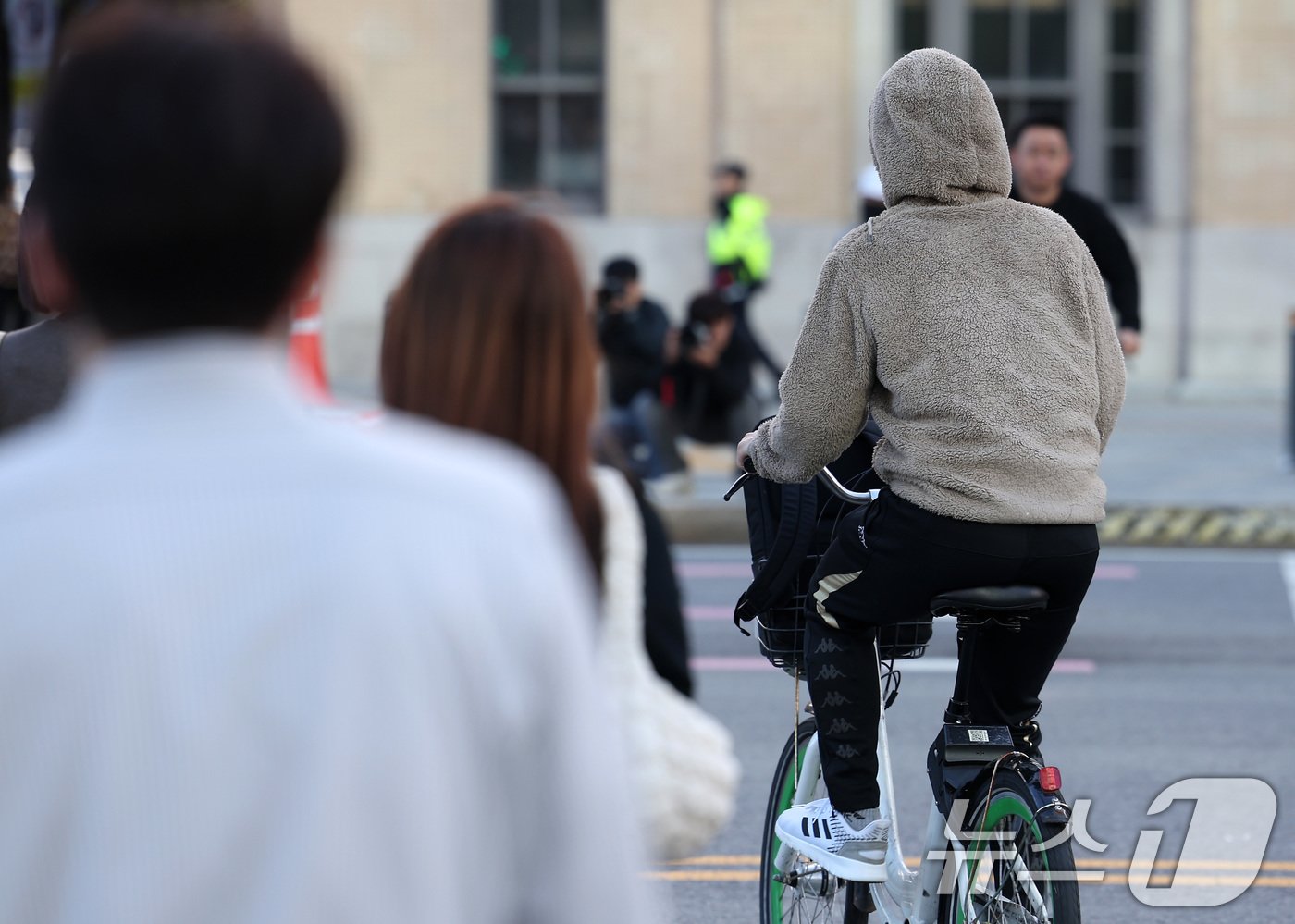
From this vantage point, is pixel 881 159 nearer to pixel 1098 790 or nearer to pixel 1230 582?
pixel 1098 790

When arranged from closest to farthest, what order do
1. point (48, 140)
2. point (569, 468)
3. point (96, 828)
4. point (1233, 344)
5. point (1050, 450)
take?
point (96, 828) → point (48, 140) → point (569, 468) → point (1050, 450) → point (1233, 344)

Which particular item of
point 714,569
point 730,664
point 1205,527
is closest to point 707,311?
point 714,569

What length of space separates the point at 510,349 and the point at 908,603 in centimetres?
172

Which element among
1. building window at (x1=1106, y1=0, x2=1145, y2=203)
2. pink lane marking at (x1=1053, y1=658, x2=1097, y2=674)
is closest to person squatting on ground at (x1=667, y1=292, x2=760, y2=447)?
pink lane marking at (x1=1053, y1=658, x2=1097, y2=674)

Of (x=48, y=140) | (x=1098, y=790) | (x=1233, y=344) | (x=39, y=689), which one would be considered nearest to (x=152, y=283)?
(x=48, y=140)

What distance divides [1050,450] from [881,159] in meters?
0.63

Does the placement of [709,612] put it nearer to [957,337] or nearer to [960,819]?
[960,819]

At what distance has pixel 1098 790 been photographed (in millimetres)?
6129

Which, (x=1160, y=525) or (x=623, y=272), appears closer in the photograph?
(x=1160, y=525)

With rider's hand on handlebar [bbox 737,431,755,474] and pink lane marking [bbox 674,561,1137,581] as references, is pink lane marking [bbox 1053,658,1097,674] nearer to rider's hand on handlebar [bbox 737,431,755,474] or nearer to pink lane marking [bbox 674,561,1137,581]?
pink lane marking [bbox 674,561,1137,581]

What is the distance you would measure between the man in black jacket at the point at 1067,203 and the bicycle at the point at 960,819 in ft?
10.5

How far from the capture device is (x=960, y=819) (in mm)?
3658

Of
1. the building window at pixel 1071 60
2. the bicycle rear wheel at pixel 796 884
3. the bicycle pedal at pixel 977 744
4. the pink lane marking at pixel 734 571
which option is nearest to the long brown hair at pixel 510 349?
the bicycle pedal at pixel 977 744

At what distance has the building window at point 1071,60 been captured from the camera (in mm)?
17953
